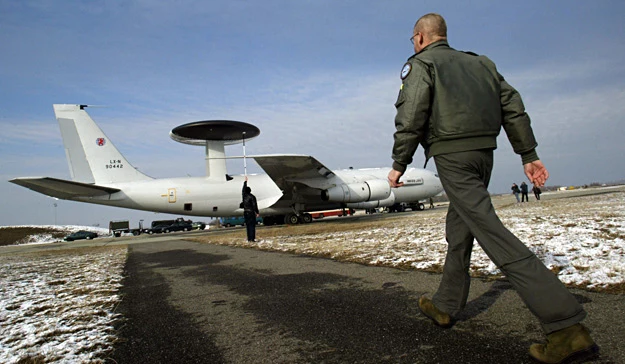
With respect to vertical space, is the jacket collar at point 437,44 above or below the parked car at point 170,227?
above

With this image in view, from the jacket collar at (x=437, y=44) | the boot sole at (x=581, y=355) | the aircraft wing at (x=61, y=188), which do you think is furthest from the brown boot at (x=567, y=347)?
the aircraft wing at (x=61, y=188)

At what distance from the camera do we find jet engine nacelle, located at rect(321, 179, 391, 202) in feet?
64.4

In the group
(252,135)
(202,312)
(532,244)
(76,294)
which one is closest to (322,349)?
(202,312)

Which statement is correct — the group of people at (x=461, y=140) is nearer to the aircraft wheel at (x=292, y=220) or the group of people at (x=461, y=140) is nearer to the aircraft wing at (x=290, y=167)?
the aircraft wing at (x=290, y=167)

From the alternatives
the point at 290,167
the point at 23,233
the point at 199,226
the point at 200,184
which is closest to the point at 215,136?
the point at 200,184

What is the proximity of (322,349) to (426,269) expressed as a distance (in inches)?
102

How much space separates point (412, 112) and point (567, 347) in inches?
58.3

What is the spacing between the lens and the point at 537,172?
2346mm

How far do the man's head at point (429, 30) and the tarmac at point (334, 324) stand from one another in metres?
1.95

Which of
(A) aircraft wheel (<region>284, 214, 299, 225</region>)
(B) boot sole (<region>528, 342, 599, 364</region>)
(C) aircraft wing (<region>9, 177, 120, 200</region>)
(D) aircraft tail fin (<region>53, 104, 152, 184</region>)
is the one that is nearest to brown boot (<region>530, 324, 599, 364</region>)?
(B) boot sole (<region>528, 342, 599, 364</region>)

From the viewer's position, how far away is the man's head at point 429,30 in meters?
2.58

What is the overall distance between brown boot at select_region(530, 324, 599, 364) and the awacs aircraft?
53.3 feet

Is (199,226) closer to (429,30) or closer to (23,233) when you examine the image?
(23,233)

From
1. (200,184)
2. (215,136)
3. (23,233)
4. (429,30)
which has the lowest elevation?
(23,233)
